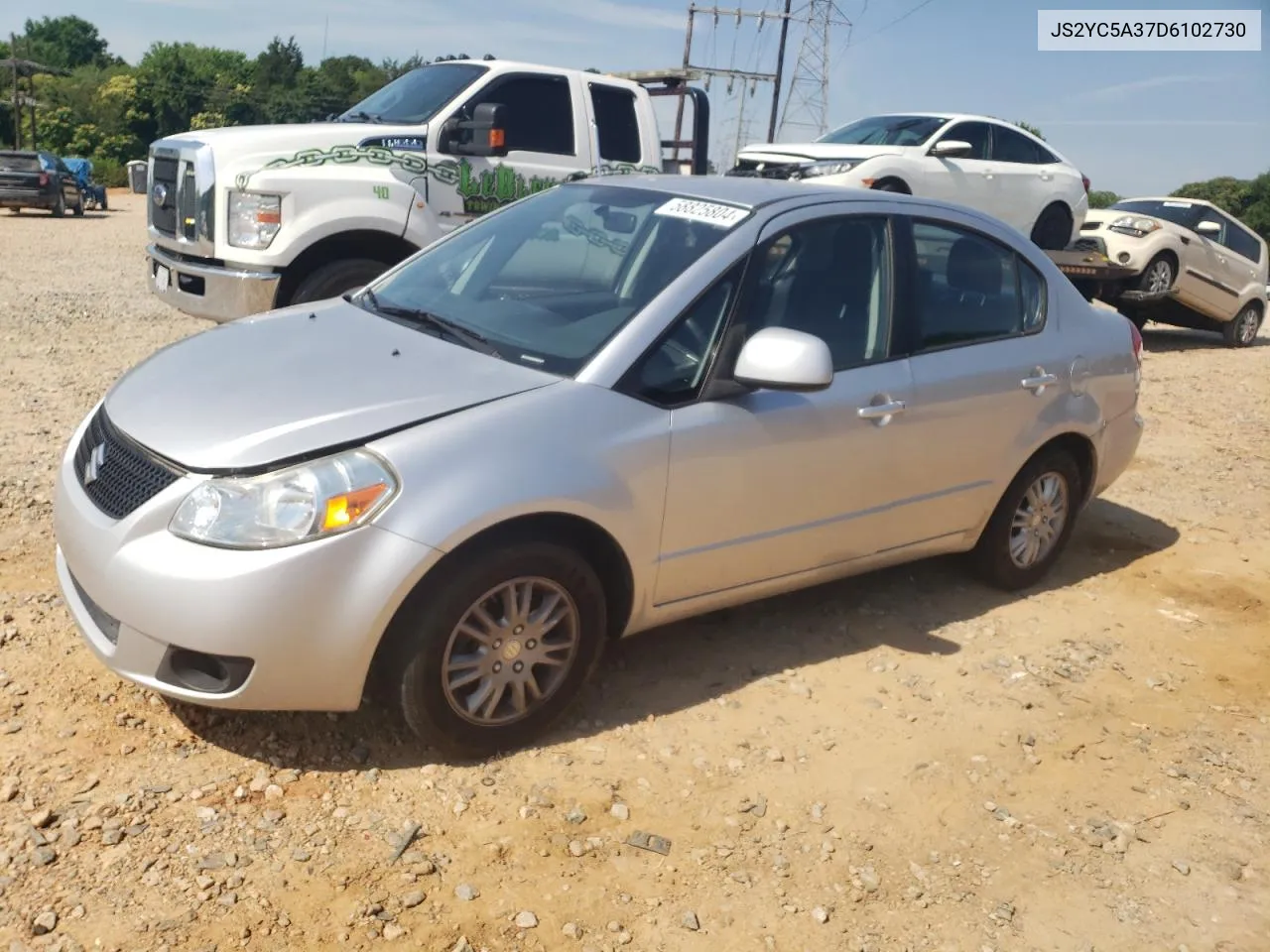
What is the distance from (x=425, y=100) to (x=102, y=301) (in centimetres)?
557

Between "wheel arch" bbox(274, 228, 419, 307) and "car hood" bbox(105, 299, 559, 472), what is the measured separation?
3.26 metres

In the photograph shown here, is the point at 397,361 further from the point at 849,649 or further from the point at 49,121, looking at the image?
the point at 49,121

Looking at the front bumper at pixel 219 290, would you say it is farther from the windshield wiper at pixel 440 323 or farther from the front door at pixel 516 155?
the windshield wiper at pixel 440 323

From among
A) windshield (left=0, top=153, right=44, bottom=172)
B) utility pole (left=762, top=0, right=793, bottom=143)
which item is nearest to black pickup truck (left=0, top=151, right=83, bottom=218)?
windshield (left=0, top=153, right=44, bottom=172)

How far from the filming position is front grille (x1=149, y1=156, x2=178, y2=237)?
7.65 metres

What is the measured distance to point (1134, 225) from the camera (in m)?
13.4

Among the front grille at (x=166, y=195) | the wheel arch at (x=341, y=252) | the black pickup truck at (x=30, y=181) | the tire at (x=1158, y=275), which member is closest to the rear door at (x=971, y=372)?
the wheel arch at (x=341, y=252)

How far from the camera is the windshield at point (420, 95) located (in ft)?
25.9

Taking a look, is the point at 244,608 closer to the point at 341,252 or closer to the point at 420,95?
the point at 341,252

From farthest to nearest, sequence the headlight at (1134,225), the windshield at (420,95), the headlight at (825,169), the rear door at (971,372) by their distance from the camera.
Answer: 1. the headlight at (1134,225)
2. the headlight at (825,169)
3. the windshield at (420,95)
4. the rear door at (971,372)

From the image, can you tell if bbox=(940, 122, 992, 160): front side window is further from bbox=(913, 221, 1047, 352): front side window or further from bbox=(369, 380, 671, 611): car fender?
bbox=(369, 380, 671, 611): car fender

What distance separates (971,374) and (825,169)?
7.05m

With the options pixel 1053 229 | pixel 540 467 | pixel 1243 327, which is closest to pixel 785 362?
pixel 540 467

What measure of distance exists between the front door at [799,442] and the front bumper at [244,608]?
991 mm
